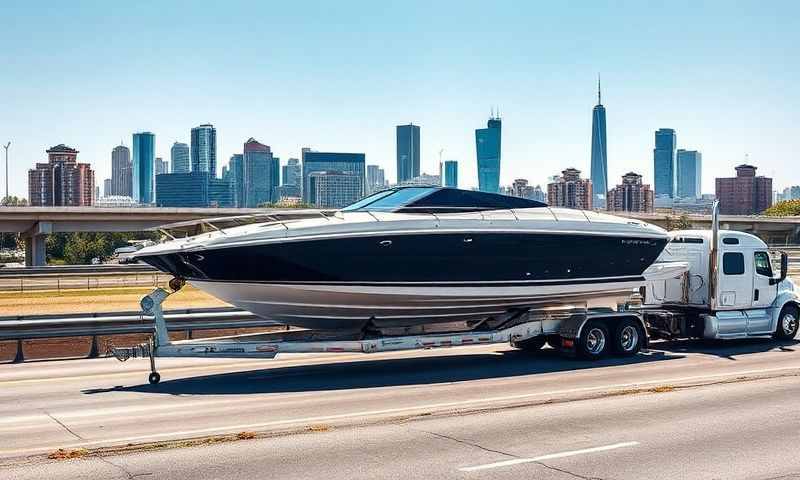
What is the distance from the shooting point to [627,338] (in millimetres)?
18641

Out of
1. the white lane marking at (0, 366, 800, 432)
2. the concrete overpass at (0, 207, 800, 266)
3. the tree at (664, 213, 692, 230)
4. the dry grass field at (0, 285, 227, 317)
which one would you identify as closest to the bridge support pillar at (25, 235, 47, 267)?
the concrete overpass at (0, 207, 800, 266)

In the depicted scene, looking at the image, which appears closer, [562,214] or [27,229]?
[562,214]

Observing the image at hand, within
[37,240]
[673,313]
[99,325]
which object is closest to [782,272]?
[673,313]

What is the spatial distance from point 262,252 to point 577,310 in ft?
23.3

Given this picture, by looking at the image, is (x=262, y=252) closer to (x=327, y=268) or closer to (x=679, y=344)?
(x=327, y=268)

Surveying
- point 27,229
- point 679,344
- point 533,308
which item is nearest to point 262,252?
point 533,308

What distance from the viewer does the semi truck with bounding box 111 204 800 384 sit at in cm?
1688

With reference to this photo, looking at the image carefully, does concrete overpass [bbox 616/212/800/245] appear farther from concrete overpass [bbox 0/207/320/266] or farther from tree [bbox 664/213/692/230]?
concrete overpass [bbox 0/207/320/266]

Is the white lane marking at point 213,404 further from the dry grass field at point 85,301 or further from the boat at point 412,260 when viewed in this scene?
the dry grass field at point 85,301

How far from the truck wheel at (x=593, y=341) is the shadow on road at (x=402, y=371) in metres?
0.20

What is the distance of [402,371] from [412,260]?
205 cm

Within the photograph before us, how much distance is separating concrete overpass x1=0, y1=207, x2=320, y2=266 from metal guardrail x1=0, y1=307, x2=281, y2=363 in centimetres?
4931

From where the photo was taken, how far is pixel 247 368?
674 inches

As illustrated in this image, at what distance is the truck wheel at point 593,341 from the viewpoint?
17.8 m
